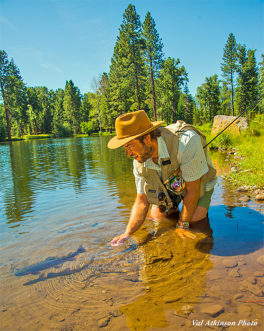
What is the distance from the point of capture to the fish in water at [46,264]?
7.59 feet

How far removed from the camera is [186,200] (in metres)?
2.59

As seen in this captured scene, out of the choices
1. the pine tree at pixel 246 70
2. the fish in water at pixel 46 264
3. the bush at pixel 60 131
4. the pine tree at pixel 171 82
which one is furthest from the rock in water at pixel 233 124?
the bush at pixel 60 131

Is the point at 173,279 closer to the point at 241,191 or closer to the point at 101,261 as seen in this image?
the point at 101,261

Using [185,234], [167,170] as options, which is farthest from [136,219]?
[167,170]

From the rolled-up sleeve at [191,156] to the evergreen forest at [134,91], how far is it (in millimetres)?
11011

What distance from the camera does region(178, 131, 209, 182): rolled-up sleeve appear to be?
2.44 metres

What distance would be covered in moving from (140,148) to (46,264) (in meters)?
1.55

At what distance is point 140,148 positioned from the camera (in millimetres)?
2402

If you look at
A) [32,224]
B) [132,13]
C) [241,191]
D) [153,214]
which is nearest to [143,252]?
[153,214]

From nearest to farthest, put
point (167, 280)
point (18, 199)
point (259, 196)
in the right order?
1. point (167, 280)
2. point (259, 196)
3. point (18, 199)

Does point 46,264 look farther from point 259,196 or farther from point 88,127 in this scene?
point 88,127

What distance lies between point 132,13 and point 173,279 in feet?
119

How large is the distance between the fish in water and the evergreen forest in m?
12.0

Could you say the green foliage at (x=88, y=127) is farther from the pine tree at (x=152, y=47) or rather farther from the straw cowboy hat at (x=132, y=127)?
the straw cowboy hat at (x=132, y=127)
